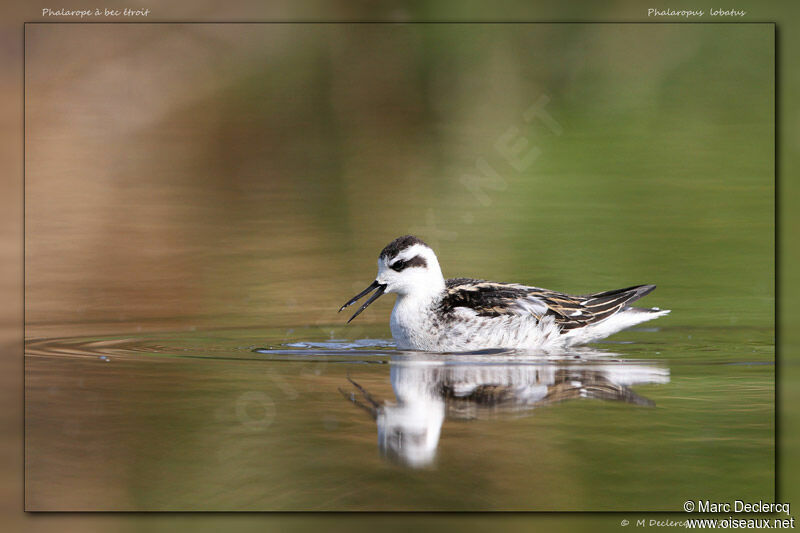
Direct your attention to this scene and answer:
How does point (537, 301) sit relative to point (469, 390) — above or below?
above

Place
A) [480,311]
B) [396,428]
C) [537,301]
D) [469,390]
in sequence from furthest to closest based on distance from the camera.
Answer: [537,301], [480,311], [469,390], [396,428]

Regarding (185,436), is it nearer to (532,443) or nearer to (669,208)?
(532,443)

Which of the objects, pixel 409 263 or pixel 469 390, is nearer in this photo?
pixel 469 390

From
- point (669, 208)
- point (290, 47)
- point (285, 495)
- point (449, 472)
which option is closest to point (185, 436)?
point (285, 495)

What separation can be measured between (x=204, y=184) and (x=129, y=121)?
3.76ft

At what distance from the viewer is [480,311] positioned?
8820mm

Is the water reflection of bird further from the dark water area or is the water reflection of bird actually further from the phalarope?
the phalarope

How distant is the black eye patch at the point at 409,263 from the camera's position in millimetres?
9000

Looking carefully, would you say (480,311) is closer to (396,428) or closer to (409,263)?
(409,263)

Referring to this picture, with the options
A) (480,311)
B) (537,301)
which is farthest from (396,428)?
(537,301)

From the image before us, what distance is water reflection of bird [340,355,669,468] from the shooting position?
20.8ft

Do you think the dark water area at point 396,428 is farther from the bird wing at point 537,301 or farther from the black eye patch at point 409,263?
the black eye patch at point 409,263

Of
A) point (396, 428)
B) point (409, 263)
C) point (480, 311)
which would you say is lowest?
point (396, 428)

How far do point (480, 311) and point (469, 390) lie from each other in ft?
5.62
